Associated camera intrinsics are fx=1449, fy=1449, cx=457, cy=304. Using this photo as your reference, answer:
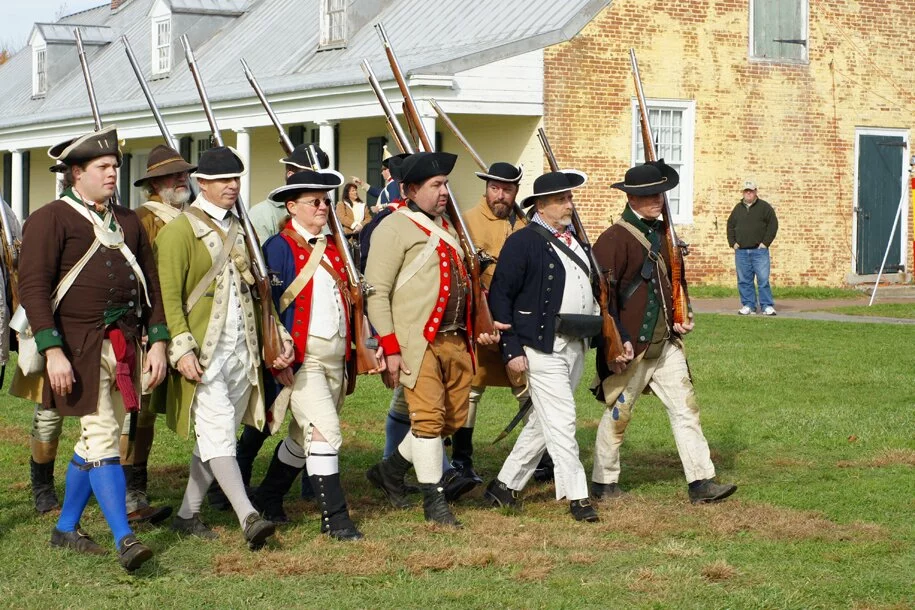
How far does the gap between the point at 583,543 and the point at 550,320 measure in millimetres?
1312

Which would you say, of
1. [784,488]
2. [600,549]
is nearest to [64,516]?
[600,549]

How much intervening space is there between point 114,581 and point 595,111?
1765cm

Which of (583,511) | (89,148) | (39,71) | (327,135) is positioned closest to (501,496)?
(583,511)

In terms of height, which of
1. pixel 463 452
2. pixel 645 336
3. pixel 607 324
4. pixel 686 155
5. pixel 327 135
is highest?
pixel 327 135

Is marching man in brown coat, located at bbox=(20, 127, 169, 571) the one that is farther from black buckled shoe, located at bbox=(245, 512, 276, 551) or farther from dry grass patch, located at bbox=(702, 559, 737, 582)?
dry grass patch, located at bbox=(702, 559, 737, 582)

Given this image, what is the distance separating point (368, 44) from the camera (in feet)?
84.7

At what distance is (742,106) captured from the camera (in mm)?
24516

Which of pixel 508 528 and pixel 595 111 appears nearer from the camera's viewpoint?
pixel 508 528

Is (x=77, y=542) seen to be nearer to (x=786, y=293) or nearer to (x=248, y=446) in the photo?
(x=248, y=446)

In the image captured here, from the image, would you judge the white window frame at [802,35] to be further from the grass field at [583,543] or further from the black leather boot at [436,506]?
the black leather boot at [436,506]

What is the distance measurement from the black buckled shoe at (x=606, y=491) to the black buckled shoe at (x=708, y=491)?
43 cm

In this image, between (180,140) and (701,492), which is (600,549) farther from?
(180,140)

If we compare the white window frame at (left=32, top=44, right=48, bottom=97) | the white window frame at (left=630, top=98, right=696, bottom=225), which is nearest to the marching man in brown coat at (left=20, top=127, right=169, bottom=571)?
the white window frame at (left=630, top=98, right=696, bottom=225)

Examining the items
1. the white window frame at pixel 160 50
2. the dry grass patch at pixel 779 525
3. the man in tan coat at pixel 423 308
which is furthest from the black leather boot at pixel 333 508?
the white window frame at pixel 160 50
